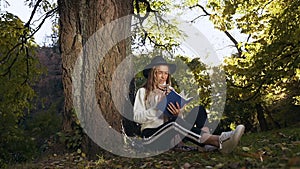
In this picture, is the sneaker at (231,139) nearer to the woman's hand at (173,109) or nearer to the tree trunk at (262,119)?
the woman's hand at (173,109)

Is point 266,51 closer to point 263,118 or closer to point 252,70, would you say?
point 252,70

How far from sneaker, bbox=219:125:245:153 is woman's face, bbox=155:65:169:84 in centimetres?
121

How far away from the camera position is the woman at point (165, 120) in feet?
14.9

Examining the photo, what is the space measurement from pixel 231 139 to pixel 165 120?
0.96 meters

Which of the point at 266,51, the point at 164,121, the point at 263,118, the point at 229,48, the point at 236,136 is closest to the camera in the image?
the point at 236,136

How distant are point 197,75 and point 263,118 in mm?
3404

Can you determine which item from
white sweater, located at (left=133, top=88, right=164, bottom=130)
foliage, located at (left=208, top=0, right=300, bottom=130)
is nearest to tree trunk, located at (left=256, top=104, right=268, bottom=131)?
foliage, located at (left=208, top=0, right=300, bottom=130)

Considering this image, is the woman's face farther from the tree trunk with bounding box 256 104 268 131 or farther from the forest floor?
the tree trunk with bounding box 256 104 268 131

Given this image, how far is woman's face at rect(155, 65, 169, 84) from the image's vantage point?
17.2 feet

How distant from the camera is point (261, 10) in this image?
1219 cm

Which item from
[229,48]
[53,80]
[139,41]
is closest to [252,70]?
[139,41]

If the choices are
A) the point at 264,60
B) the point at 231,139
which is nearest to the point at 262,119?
the point at 264,60

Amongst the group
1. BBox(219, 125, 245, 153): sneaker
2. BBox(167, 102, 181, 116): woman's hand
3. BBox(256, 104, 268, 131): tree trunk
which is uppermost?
BBox(167, 102, 181, 116): woman's hand

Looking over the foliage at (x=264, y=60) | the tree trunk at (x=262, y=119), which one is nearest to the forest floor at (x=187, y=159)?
the foliage at (x=264, y=60)
